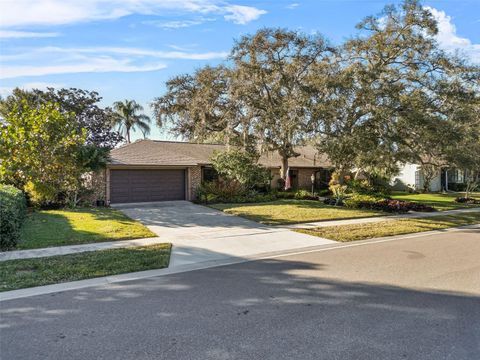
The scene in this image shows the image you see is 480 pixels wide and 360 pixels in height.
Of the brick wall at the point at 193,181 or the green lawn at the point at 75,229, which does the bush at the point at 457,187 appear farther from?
the green lawn at the point at 75,229

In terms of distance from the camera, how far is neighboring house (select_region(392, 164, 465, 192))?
104ft

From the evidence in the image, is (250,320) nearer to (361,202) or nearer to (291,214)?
(291,214)

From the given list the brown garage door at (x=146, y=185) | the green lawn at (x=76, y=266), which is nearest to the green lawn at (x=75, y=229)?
the green lawn at (x=76, y=266)

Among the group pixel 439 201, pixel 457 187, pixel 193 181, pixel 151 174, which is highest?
pixel 151 174

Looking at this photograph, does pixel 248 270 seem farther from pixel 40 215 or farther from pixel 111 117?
pixel 111 117

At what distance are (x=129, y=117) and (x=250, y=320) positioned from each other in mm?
38355

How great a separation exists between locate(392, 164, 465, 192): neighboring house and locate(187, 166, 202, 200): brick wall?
2025cm

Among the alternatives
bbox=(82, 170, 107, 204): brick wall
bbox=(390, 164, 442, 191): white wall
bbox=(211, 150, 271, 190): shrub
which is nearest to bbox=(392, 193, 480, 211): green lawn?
bbox=(390, 164, 442, 191): white wall

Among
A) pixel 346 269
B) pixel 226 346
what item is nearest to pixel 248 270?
pixel 346 269

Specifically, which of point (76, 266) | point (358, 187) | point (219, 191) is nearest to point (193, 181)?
point (219, 191)

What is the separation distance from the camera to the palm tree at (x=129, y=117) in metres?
38.9

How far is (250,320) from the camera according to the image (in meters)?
4.50

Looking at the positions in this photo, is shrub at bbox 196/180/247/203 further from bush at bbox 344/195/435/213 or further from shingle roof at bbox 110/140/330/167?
bush at bbox 344/195/435/213

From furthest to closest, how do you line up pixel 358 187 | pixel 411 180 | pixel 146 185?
pixel 411 180 < pixel 358 187 < pixel 146 185
